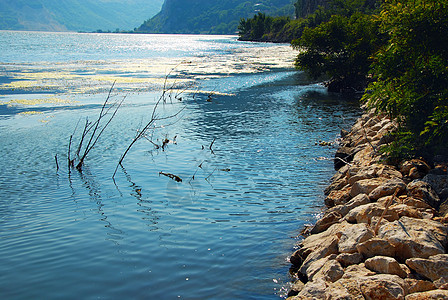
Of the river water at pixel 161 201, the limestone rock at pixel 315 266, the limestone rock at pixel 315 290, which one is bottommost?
the river water at pixel 161 201

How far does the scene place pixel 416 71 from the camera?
13586 mm

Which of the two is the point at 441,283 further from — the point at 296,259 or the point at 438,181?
the point at 438,181

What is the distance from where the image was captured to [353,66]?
131ft

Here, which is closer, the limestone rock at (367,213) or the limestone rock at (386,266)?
the limestone rock at (386,266)

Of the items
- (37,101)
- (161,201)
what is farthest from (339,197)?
(37,101)

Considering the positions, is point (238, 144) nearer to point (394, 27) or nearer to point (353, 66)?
point (394, 27)

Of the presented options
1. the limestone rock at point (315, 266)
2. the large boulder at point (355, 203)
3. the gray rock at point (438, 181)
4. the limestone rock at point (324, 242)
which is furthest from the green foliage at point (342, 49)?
the limestone rock at point (315, 266)

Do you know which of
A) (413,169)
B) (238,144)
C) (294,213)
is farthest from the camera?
(238,144)

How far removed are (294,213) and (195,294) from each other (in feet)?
17.2

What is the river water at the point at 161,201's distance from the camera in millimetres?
9320

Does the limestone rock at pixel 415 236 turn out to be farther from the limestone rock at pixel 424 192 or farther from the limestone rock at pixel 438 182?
the limestone rock at pixel 438 182

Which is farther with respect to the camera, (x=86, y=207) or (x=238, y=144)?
(x=238, y=144)

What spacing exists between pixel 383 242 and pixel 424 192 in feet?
10.1

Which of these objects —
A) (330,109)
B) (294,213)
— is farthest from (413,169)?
(330,109)
